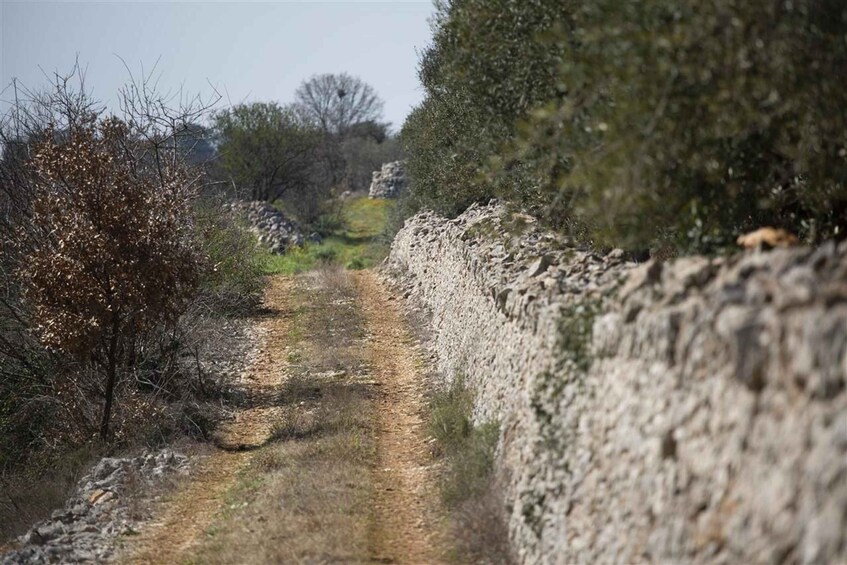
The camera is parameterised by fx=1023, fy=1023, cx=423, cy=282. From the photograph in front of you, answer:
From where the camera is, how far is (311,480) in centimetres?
1280

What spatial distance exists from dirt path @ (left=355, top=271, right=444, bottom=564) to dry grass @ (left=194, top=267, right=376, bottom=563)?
214mm

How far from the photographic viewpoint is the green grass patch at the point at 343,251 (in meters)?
33.5

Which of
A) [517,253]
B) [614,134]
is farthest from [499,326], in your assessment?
A: [614,134]

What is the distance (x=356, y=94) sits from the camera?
8788cm

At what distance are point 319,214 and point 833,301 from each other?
137 ft

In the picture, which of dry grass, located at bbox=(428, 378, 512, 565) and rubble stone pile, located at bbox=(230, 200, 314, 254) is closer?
dry grass, located at bbox=(428, 378, 512, 565)

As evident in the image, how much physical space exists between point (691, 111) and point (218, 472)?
8.89m

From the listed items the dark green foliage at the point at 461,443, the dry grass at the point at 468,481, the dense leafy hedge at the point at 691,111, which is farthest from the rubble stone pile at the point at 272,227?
the dense leafy hedge at the point at 691,111

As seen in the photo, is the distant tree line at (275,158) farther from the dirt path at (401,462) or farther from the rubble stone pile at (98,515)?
the rubble stone pile at (98,515)

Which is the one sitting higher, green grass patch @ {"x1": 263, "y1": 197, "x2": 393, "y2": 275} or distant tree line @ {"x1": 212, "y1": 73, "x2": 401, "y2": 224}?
distant tree line @ {"x1": 212, "y1": 73, "x2": 401, "y2": 224}

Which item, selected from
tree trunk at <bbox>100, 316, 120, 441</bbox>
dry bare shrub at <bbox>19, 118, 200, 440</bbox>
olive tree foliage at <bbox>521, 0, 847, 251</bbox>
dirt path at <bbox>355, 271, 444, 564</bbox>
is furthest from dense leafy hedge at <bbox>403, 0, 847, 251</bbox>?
tree trunk at <bbox>100, 316, 120, 441</bbox>

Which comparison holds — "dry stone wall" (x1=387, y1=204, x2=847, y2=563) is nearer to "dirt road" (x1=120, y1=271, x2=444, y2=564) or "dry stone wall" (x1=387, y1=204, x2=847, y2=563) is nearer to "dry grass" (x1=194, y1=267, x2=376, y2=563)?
"dirt road" (x1=120, y1=271, x2=444, y2=564)

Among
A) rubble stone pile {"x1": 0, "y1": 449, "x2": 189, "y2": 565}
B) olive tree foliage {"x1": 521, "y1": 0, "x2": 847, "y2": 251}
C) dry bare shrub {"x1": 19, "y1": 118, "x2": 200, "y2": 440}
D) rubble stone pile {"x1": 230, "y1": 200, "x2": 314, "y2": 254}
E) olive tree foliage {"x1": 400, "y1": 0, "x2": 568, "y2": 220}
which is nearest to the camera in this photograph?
olive tree foliage {"x1": 521, "y1": 0, "x2": 847, "y2": 251}

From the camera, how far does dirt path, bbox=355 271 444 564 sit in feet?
35.7
